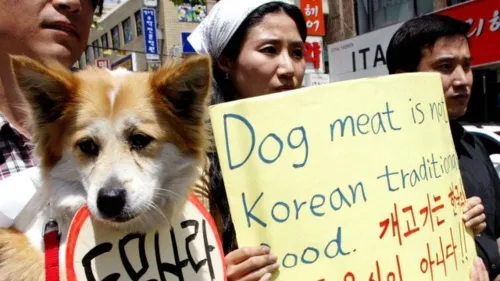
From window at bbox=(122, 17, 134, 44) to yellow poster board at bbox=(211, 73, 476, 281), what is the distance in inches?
1210

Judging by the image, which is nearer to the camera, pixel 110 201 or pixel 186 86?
pixel 110 201

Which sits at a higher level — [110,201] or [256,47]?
[256,47]

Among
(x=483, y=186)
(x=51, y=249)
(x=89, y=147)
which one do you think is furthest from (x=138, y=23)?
(x=51, y=249)

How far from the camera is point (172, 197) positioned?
62.1 inches

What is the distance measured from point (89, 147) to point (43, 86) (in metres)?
0.23

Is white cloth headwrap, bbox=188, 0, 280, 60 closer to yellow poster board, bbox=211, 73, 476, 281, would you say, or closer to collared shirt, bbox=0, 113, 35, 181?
yellow poster board, bbox=211, 73, 476, 281

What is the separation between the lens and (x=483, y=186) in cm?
241

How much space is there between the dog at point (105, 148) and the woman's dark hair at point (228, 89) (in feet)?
1.12

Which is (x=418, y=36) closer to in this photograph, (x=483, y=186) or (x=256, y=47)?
(x=483, y=186)

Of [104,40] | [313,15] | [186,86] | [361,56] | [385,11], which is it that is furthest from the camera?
[104,40]

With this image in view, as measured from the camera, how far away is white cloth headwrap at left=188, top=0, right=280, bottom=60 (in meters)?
2.17

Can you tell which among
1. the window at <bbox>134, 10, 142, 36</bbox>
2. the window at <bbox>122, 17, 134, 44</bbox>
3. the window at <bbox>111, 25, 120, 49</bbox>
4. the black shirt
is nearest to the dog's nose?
the black shirt

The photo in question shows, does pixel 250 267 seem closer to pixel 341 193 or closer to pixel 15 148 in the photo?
pixel 341 193

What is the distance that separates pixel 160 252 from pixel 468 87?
6.27 feet
